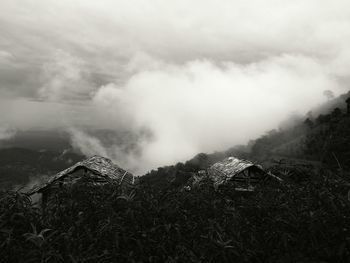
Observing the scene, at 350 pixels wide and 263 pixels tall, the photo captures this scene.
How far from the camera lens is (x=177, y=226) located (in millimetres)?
5758

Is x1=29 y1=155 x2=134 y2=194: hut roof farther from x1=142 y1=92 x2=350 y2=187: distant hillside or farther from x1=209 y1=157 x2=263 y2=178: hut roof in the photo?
x1=209 y1=157 x2=263 y2=178: hut roof

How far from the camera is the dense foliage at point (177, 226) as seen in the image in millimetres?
4879

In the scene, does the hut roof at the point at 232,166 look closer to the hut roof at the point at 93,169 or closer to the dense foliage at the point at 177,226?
the hut roof at the point at 93,169

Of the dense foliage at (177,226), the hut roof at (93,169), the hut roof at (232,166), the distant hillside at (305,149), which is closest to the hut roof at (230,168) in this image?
the hut roof at (232,166)

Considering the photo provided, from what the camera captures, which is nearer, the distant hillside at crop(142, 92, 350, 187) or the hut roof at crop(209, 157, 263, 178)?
the distant hillside at crop(142, 92, 350, 187)

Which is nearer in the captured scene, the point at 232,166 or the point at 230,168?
the point at 230,168

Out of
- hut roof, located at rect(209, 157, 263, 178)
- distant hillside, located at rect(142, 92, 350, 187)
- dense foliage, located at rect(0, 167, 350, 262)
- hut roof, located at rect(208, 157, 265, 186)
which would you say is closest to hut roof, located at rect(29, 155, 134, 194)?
distant hillside, located at rect(142, 92, 350, 187)

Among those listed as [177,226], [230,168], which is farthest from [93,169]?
[177,226]

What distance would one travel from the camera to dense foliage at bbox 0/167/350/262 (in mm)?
4879

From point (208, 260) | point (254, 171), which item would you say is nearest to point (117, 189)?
point (208, 260)

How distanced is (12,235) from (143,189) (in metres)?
2.70

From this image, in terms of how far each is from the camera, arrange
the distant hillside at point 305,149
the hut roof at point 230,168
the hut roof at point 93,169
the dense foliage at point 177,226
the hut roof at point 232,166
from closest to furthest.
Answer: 1. the dense foliage at point 177,226
2. the distant hillside at point 305,149
3. the hut roof at point 93,169
4. the hut roof at point 230,168
5. the hut roof at point 232,166

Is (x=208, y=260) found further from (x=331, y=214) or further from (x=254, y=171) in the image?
(x=254, y=171)

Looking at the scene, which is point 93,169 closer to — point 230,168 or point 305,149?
point 230,168
